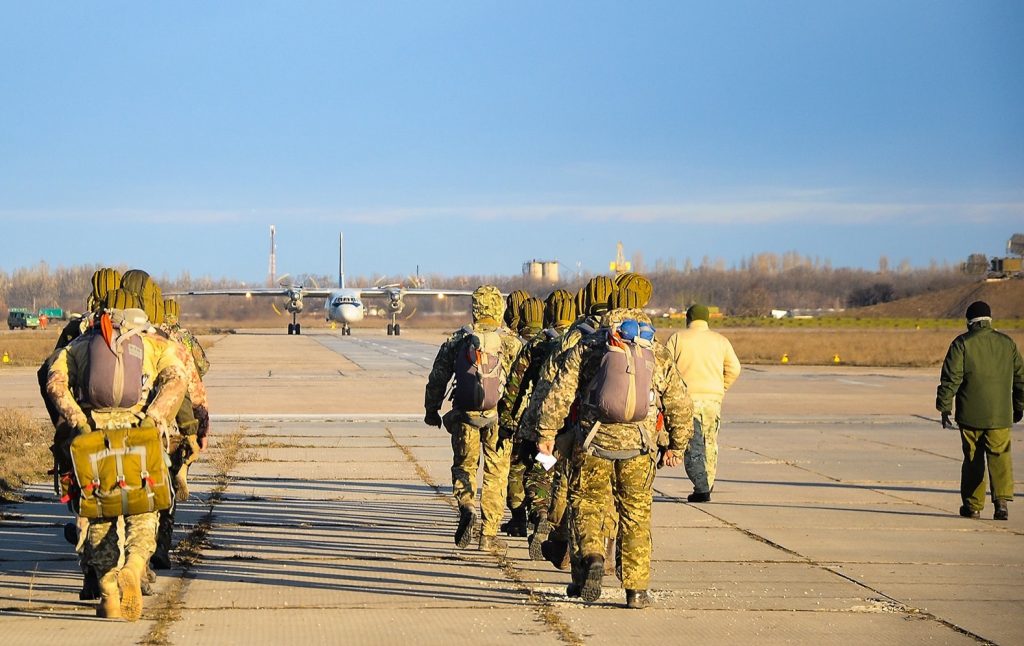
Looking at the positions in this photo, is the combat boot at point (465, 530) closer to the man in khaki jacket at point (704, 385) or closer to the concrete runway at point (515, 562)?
the concrete runway at point (515, 562)

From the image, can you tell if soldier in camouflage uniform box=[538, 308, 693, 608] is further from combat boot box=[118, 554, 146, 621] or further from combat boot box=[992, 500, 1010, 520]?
combat boot box=[992, 500, 1010, 520]

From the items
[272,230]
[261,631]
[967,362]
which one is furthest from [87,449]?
[272,230]

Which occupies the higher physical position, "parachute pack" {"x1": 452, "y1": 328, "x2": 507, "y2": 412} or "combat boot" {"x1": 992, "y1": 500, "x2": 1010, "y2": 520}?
"parachute pack" {"x1": 452, "y1": 328, "x2": 507, "y2": 412}

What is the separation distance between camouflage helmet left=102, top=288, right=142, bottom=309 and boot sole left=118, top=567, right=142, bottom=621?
1.56 metres

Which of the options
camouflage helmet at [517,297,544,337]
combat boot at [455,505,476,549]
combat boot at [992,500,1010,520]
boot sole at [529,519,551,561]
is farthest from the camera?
combat boot at [992,500,1010,520]

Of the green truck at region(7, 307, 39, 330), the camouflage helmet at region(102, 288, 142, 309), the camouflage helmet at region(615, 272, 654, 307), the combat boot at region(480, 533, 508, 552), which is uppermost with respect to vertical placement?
the camouflage helmet at region(615, 272, 654, 307)

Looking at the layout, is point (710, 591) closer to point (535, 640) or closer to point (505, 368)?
point (535, 640)

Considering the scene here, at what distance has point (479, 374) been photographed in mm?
9273

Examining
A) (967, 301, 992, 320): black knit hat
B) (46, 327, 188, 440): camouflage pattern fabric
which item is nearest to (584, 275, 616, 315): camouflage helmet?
(46, 327, 188, 440): camouflage pattern fabric

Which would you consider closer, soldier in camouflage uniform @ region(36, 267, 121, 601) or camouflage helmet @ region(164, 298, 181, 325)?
soldier in camouflage uniform @ region(36, 267, 121, 601)

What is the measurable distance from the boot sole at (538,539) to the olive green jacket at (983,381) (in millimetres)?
4064

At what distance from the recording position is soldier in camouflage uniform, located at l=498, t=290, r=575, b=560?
9359mm

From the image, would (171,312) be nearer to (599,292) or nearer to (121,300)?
(121,300)

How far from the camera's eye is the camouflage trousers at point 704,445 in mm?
11883
